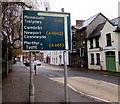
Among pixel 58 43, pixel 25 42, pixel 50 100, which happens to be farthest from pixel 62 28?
pixel 50 100

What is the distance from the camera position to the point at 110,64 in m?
24.7

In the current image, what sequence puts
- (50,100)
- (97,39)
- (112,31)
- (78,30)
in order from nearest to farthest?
1. (50,100)
2. (112,31)
3. (97,39)
4. (78,30)

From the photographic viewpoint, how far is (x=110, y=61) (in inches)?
969

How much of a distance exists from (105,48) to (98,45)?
2.53m

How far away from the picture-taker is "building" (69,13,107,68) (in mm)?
32000

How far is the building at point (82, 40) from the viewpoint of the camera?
1260 inches

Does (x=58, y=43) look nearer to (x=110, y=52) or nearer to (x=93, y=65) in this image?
(x=110, y=52)

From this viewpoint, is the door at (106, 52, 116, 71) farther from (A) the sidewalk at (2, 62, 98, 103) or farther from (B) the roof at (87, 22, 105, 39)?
(A) the sidewalk at (2, 62, 98, 103)

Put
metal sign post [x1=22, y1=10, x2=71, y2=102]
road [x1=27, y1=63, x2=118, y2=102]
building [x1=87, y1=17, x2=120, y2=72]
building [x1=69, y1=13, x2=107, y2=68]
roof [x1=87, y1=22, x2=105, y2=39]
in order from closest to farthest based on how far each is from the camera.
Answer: metal sign post [x1=22, y1=10, x2=71, y2=102]
road [x1=27, y1=63, x2=118, y2=102]
building [x1=87, y1=17, x2=120, y2=72]
roof [x1=87, y1=22, x2=105, y2=39]
building [x1=69, y1=13, x2=107, y2=68]

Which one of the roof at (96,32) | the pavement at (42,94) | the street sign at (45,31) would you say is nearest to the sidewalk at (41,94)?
the pavement at (42,94)

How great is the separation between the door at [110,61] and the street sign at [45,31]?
61.9ft

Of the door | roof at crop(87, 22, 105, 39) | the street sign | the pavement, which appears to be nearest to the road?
the pavement

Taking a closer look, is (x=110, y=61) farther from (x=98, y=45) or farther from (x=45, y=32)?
(x=45, y=32)

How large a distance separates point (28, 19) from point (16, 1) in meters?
6.05
